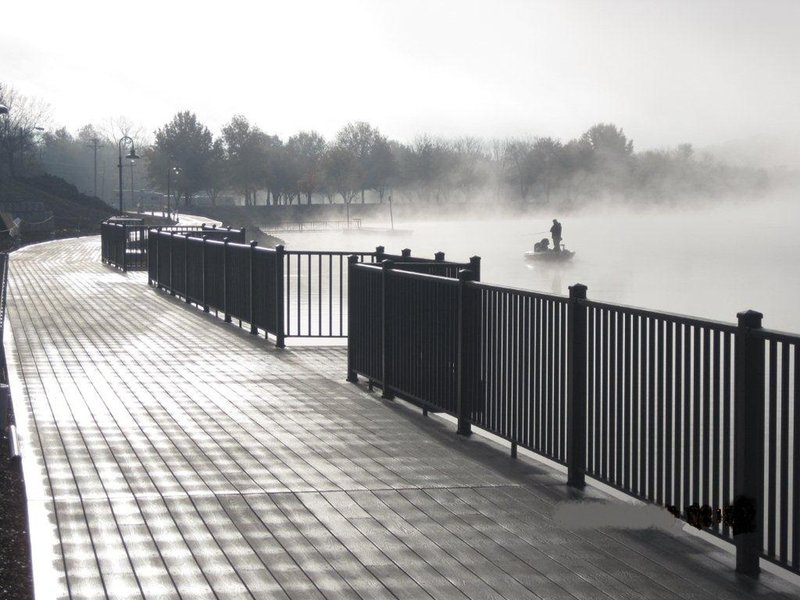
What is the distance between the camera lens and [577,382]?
7277 millimetres

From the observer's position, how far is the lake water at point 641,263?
81625 millimetres

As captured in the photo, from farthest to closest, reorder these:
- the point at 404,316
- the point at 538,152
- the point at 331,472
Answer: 1. the point at 538,152
2. the point at 404,316
3. the point at 331,472

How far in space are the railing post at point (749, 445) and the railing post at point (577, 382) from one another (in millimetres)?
1719

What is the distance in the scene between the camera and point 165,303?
74.9 ft

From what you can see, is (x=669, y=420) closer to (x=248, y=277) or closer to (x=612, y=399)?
(x=612, y=399)

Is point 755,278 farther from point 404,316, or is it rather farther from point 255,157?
point 404,316

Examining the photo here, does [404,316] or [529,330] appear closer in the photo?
[529,330]

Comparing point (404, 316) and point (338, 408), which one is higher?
point (404, 316)

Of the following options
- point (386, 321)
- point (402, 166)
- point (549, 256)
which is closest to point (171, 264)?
point (386, 321)

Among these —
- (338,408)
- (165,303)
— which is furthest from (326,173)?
(338,408)

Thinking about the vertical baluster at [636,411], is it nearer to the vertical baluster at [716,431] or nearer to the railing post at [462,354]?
the vertical baluster at [716,431]

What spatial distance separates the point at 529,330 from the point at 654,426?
1.73 m

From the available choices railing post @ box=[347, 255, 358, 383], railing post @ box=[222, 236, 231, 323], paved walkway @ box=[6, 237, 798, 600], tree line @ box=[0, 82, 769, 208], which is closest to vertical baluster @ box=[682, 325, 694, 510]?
paved walkway @ box=[6, 237, 798, 600]

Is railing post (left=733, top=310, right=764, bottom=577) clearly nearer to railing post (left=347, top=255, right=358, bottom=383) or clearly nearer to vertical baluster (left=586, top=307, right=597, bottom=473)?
vertical baluster (left=586, top=307, right=597, bottom=473)
